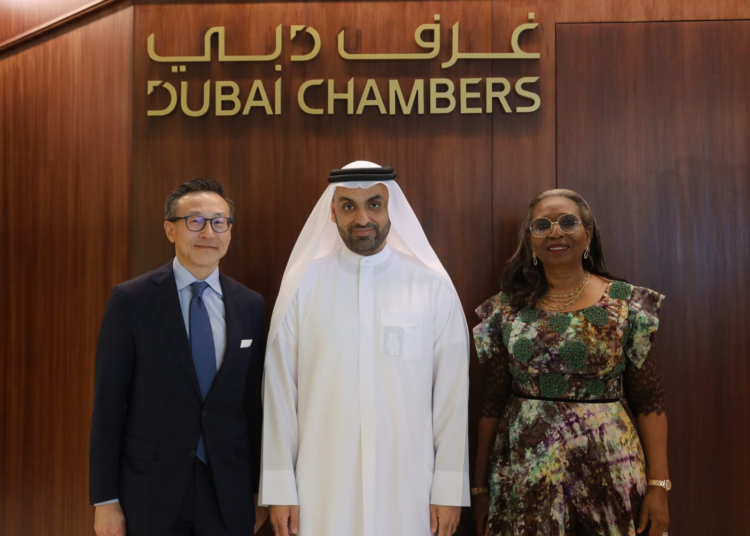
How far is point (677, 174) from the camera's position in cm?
294

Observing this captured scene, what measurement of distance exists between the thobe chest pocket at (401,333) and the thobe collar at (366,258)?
0.66 feet

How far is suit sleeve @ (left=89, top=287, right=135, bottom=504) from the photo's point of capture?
2121mm

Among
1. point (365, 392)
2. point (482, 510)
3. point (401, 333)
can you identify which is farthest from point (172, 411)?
point (482, 510)

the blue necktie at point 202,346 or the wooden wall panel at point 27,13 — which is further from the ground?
the wooden wall panel at point 27,13

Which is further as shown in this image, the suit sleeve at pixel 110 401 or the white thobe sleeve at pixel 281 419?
the white thobe sleeve at pixel 281 419

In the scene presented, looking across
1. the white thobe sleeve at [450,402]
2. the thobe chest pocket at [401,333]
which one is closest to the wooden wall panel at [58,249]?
the thobe chest pocket at [401,333]

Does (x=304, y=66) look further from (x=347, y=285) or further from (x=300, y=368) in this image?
(x=300, y=368)

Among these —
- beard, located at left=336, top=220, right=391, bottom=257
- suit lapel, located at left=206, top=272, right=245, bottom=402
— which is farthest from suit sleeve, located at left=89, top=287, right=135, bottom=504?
beard, located at left=336, top=220, right=391, bottom=257

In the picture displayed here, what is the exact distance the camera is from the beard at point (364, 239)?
2.38 m

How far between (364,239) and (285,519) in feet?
3.51

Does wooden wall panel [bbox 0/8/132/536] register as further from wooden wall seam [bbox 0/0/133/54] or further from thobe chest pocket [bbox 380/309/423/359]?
thobe chest pocket [bbox 380/309/423/359]

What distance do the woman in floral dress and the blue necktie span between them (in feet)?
3.48

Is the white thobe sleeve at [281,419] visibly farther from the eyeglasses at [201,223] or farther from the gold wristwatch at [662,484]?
the gold wristwatch at [662,484]

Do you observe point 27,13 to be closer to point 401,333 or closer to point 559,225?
point 401,333
